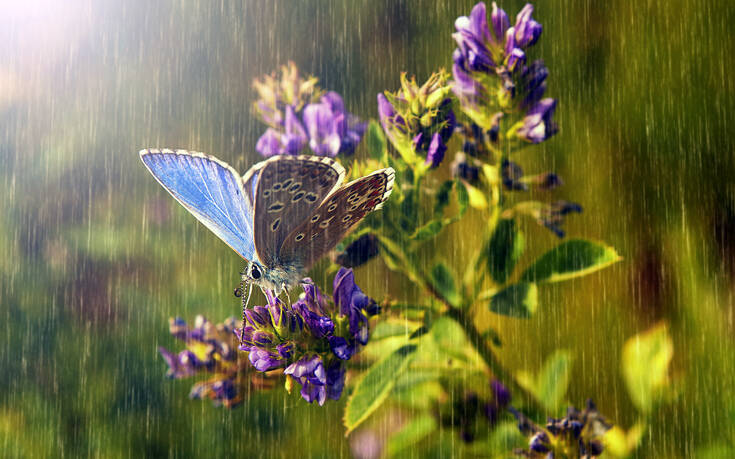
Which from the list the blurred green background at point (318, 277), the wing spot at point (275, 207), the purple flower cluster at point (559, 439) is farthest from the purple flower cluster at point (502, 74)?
the blurred green background at point (318, 277)

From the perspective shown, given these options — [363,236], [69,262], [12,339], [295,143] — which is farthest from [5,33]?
[363,236]

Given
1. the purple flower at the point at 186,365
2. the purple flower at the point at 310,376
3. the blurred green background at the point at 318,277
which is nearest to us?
the purple flower at the point at 310,376

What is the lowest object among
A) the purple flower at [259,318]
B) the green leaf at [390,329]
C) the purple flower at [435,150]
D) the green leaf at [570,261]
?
the green leaf at [390,329]

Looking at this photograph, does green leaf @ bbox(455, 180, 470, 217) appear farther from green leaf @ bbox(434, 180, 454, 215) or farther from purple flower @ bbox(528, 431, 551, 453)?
purple flower @ bbox(528, 431, 551, 453)

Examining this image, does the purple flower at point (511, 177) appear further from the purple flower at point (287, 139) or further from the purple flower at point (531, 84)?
the purple flower at point (287, 139)

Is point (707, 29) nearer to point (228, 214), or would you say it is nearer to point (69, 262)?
point (228, 214)

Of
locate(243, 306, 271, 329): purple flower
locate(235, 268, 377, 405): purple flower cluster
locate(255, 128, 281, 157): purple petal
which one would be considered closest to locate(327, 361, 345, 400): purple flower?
locate(235, 268, 377, 405): purple flower cluster
